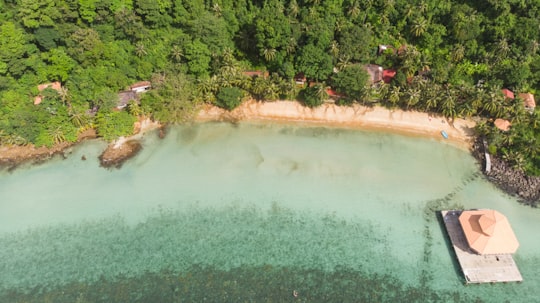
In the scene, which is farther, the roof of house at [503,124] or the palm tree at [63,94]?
the palm tree at [63,94]

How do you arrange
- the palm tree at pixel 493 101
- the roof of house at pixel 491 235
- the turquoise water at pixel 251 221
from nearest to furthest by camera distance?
the roof of house at pixel 491 235
the turquoise water at pixel 251 221
the palm tree at pixel 493 101


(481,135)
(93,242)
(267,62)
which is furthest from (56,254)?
(481,135)

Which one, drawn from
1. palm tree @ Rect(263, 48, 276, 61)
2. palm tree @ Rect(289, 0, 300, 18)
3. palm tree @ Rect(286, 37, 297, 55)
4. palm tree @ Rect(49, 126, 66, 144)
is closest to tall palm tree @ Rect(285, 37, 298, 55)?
palm tree @ Rect(286, 37, 297, 55)

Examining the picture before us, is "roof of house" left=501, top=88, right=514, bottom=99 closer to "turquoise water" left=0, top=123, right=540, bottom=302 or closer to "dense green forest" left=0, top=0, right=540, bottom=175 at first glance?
"dense green forest" left=0, top=0, right=540, bottom=175

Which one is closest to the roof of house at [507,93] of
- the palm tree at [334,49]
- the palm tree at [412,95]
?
the palm tree at [412,95]

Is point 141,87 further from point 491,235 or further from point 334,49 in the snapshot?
point 491,235

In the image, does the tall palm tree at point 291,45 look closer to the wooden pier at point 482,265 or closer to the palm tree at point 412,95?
the palm tree at point 412,95
